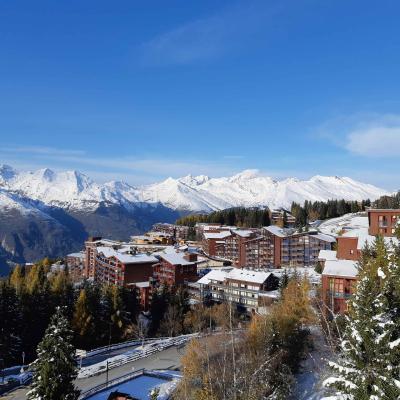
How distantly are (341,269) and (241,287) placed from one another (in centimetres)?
2348

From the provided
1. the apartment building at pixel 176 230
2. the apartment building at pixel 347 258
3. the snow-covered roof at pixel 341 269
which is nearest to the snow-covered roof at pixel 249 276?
the apartment building at pixel 347 258

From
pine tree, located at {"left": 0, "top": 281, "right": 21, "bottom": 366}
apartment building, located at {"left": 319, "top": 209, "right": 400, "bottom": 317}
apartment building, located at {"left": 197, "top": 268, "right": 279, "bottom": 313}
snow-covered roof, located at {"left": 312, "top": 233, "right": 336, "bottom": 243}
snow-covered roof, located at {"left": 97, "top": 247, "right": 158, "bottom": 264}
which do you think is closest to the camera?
apartment building, located at {"left": 319, "top": 209, "right": 400, "bottom": 317}

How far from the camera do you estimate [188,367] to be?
3038 centimetres

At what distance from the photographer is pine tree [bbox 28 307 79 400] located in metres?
26.8

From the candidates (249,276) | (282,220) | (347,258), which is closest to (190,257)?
(249,276)

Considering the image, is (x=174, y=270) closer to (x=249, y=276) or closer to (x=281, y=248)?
(x=249, y=276)

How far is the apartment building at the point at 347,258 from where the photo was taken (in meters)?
44.8

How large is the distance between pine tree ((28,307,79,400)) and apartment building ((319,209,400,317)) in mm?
24046

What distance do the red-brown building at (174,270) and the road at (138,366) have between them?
27115 mm

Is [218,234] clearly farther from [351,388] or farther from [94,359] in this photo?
[351,388]

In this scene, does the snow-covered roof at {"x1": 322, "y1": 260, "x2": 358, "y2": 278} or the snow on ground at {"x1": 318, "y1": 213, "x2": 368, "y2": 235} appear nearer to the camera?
the snow-covered roof at {"x1": 322, "y1": 260, "x2": 358, "y2": 278}

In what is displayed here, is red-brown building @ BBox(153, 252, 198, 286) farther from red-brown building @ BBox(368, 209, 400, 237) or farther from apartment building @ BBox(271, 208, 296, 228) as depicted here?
apartment building @ BBox(271, 208, 296, 228)

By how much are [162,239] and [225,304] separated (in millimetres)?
66652

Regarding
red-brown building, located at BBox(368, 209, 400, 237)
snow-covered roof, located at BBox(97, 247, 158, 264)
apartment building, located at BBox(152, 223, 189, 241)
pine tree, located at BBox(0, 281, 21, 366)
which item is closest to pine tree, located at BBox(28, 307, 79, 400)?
pine tree, located at BBox(0, 281, 21, 366)
